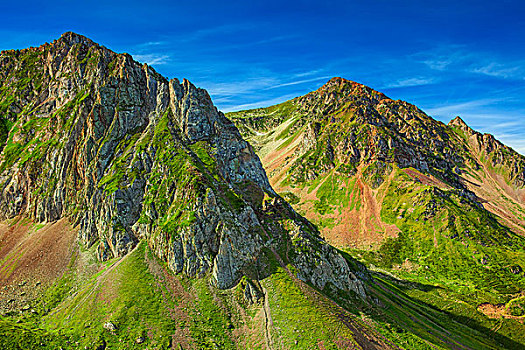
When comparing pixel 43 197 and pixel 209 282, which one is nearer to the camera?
pixel 209 282

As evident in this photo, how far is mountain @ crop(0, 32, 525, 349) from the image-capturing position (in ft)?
236

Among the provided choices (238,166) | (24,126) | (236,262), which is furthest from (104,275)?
(24,126)

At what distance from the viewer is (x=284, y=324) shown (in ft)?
236

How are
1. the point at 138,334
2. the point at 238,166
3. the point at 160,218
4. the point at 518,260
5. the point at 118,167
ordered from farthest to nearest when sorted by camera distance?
the point at 518,260
the point at 238,166
the point at 118,167
the point at 160,218
the point at 138,334

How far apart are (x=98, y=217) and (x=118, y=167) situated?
840 inches

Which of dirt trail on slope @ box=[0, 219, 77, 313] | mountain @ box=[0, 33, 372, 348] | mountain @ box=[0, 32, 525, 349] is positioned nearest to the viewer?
mountain @ box=[0, 32, 525, 349]

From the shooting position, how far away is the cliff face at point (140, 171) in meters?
91.8

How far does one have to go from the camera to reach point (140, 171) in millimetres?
113750

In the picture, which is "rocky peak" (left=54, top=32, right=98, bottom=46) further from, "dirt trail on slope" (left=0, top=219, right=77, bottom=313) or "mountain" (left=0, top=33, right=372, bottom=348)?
"dirt trail on slope" (left=0, top=219, right=77, bottom=313)

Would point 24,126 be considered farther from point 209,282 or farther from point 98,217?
point 209,282

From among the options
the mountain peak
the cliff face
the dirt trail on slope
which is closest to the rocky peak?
the mountain peak

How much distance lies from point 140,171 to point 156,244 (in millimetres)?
34168

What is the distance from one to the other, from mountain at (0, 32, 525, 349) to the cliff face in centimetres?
58

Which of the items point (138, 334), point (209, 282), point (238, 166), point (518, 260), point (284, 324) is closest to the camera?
point (138, 334)
